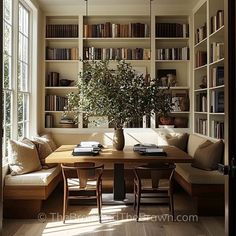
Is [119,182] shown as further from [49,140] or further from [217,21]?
[217,21]

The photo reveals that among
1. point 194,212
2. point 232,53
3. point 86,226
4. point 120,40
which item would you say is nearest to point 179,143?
point 194,212

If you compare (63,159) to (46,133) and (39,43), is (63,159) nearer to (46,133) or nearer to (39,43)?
(46,133)

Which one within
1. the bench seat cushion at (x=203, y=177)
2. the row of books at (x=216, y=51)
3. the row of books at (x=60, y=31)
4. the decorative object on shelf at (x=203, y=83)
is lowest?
the bench seat cushion at (x=203, y=177)

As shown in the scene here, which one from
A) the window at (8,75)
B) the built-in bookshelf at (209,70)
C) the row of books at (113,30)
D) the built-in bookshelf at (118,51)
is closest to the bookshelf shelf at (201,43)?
the built-in bookshelf at (209,70)

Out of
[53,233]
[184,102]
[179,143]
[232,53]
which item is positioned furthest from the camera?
[184,102]

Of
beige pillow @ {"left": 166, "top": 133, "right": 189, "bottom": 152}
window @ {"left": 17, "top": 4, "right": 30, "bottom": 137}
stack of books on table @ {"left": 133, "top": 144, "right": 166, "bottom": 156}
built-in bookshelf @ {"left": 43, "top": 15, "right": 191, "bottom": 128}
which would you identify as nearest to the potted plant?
stack of books on table @ {"left": 133, "top": 144, "right": 166, "bottom": 156}

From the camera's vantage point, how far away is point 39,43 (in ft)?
19.0

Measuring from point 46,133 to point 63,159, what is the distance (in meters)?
2.19

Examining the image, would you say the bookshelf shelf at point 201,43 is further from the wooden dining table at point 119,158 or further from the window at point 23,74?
the window at point 23,74

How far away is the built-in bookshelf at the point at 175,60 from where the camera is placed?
603 centimetres

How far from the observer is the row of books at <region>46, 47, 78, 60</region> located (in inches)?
239

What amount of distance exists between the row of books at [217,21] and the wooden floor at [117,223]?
254 centimetres

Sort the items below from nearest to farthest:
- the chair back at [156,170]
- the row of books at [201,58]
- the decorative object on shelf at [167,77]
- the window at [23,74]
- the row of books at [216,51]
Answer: the chair back at [156,170]
the row of books at [216,51]
the window at [23,74]
the row of books at [201,58]
the decorative object on shelf at [167,77]

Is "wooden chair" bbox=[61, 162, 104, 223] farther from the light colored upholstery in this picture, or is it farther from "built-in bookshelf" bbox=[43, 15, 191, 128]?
"built-in bookshelf" bbox=[43, 15, 191, 128]
